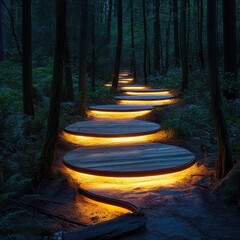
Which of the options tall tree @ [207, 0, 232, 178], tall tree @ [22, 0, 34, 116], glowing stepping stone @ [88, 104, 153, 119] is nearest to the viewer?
tall tree @ [207, 0, 232, 178]

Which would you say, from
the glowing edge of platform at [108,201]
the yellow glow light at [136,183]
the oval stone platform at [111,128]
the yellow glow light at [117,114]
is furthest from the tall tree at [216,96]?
the yellow glow light at [117,114]

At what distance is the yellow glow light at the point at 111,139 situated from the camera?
326 inches

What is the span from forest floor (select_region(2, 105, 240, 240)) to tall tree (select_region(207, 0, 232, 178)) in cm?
42

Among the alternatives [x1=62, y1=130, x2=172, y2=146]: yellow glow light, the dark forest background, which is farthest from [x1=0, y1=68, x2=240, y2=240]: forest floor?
[x1=62, y1=130, x2=172, y2=146]: yellow glow light

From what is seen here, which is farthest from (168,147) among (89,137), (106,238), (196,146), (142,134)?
(106,238)

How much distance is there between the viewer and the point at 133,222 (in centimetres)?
378

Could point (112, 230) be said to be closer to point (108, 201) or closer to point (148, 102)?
point (108, 201)

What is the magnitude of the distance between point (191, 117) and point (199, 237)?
20.9 feet

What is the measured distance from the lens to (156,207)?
4469 millimetres

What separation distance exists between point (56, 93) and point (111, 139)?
329 centimetres

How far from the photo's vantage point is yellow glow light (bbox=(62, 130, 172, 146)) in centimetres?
829

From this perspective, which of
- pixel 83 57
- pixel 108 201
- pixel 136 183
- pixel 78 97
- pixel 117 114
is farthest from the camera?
pixel 117 114

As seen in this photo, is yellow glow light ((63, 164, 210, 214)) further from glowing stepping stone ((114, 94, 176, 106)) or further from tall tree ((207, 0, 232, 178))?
glowing stepping stone ((114, 94, 176, 106))

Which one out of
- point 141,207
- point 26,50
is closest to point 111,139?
point 26,50
